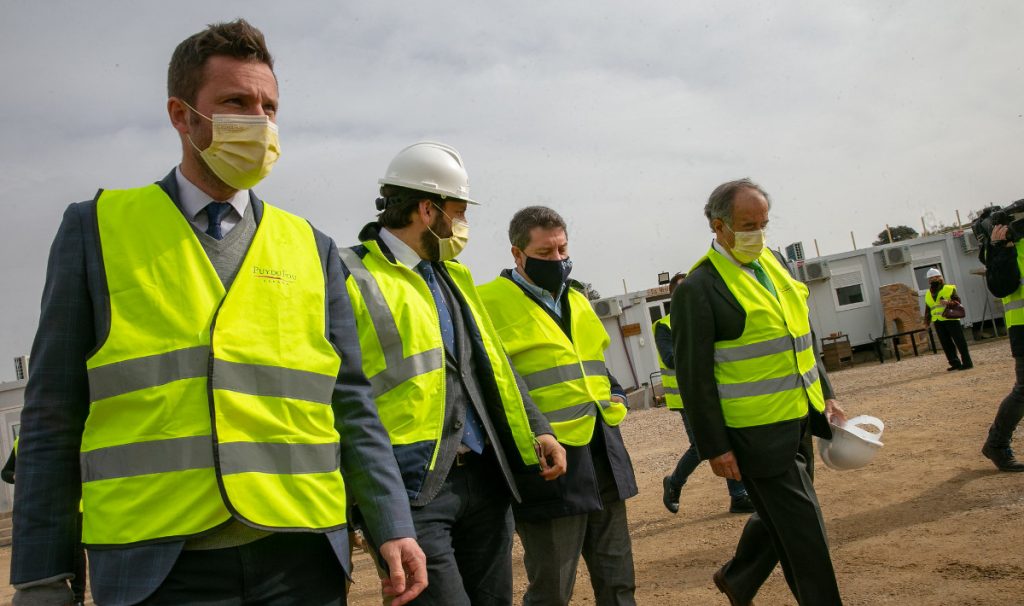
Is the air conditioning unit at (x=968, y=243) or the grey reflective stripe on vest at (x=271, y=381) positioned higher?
the air conditioning unit at (x=968, y=243)

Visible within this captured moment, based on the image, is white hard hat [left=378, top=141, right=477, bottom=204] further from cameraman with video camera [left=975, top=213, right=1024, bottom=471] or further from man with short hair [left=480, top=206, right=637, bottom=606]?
cameraman with video camera [left=975, top=213, right=1024, bottom=471]

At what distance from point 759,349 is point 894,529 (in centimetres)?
254

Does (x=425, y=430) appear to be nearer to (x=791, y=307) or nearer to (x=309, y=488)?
(x=309, y=488)

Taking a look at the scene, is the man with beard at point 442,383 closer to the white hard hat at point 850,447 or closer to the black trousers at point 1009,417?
the white hard hat at point 850,447

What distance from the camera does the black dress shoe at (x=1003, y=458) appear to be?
253 inches

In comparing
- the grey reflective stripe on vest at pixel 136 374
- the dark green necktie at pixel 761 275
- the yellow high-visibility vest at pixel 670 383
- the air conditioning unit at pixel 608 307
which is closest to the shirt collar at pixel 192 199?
the grey reflective stripe on vest at pixel 136 374

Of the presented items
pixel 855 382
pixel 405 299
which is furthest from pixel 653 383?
pixel 405 299

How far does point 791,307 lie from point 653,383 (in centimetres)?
2352

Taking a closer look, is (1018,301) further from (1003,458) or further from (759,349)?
(759,349)

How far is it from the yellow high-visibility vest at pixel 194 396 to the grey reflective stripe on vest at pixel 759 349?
2451mm

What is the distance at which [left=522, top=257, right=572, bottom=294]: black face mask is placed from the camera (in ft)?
14.0

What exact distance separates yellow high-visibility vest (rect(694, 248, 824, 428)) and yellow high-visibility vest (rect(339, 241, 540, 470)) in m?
1.33

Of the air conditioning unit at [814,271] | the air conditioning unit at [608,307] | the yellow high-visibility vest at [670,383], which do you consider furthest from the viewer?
the air conditioning unit at [814,271]

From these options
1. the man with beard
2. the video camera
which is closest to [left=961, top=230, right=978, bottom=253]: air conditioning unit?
the video camera
